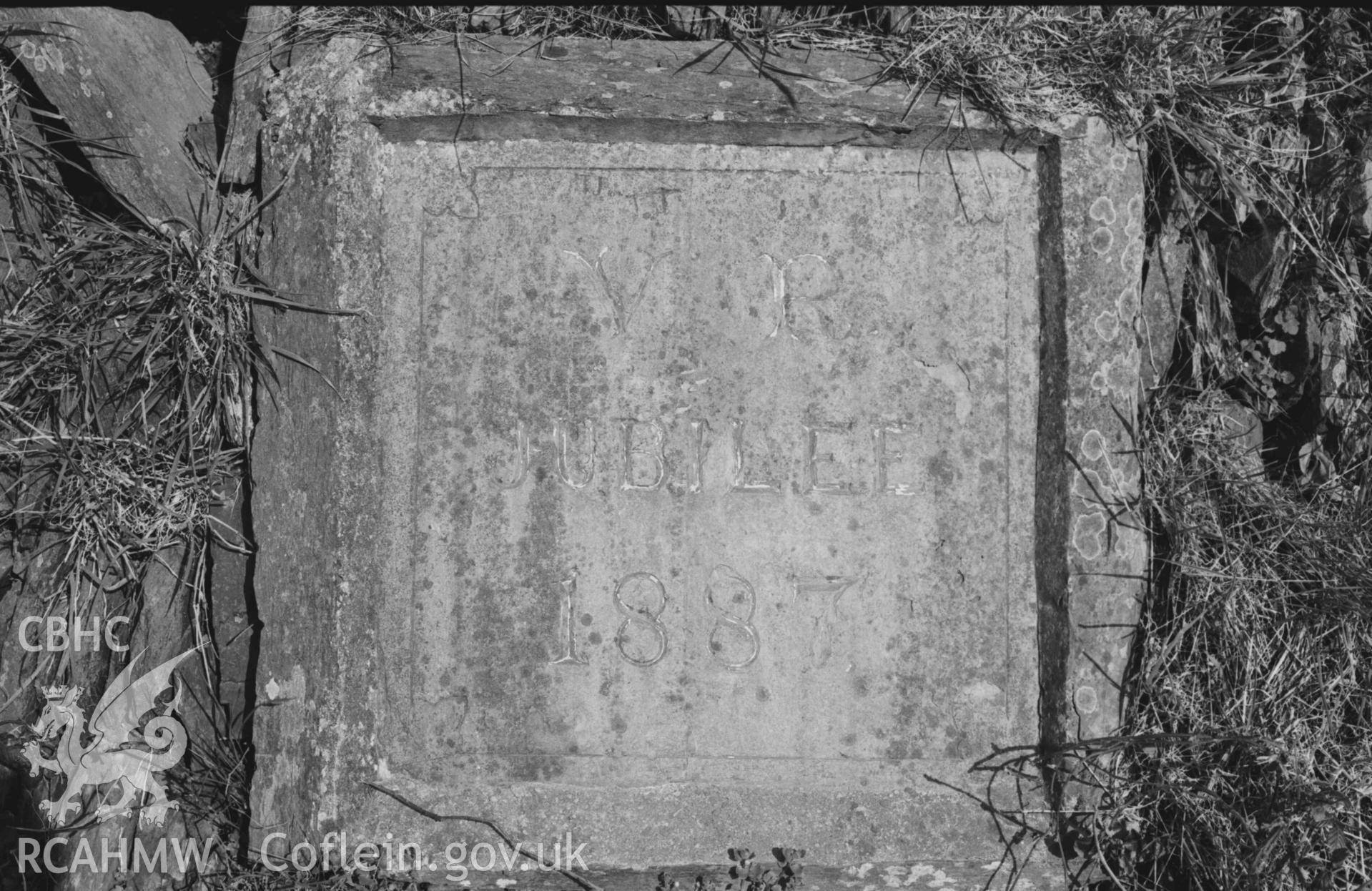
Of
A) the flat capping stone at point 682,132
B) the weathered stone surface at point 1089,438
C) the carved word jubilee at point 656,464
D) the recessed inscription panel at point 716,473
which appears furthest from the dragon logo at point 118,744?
the weathered stone surface at point 1089,438

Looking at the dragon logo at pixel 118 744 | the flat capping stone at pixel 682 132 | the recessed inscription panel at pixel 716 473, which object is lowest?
the dragon logo at pixel 118 744

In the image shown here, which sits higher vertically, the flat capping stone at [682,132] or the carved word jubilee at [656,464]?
the flat capping stone at [682,132]

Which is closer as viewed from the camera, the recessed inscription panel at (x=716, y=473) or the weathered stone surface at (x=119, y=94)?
the recessed inscription panel at (x=716, y=473)

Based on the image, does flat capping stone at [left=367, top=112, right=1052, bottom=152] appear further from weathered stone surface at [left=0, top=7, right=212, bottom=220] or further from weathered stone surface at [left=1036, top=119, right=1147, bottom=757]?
weathered stone surface at [left=0, top=7, right=212, bottom=220]

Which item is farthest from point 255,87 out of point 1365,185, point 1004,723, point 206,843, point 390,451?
point 1365,185

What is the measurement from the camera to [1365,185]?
93.8 inches

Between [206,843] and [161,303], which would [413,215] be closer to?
[161,303]

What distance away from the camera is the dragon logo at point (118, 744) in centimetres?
223

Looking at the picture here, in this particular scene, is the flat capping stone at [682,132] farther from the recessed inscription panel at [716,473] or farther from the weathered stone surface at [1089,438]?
the weathered stone surface at [1089,438]

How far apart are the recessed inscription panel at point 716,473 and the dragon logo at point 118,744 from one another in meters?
0.66

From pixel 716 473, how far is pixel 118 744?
1.58 metres

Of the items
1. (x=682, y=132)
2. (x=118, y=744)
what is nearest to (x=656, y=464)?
(x=682, y=132)

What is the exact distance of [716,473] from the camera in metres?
2.09

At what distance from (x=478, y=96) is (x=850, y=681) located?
1530mm
